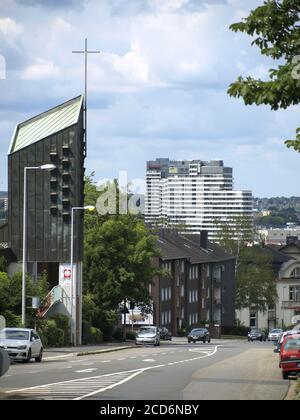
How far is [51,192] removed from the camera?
236 ft

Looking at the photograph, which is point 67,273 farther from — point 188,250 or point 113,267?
point 188,250

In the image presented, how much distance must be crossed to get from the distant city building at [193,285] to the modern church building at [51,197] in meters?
40.5

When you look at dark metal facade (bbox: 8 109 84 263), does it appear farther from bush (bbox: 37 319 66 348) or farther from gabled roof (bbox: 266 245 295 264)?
gabled roof (bbox: 266 245 295 264)

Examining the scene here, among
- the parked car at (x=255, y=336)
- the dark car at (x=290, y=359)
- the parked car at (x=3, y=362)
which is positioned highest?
the parked car at (x=3, y=362)

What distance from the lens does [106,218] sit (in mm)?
87750

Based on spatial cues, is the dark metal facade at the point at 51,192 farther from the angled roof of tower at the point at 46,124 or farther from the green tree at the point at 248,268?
the green tree at the point at 248,268

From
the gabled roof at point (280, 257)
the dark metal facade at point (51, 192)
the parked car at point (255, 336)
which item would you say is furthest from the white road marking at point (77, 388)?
the gabled roof at point (280, 257)

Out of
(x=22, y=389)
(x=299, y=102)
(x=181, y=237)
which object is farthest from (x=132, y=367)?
(x=181, y=237)

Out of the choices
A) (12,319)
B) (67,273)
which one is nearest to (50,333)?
(12,319)

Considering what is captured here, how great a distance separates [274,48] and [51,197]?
4974 cm

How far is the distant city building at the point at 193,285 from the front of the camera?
118688 mm

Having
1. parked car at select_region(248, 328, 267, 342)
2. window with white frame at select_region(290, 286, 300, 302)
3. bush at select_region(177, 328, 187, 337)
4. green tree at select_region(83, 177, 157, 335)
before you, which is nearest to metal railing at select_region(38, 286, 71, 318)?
green tree at select_region(83, 177, 157, 335)
